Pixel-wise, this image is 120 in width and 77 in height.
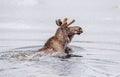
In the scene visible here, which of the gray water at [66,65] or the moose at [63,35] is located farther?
the moose at [63,35]

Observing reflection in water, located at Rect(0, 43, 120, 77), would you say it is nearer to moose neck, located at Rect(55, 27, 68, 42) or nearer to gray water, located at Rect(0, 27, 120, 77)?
gray water, located at Rect(0, 27, 120, 77)

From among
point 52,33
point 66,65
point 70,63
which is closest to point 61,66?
point 66,65

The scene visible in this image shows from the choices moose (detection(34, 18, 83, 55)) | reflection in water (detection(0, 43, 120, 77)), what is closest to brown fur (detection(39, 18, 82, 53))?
moose (detection(34, 18, 83, 55))

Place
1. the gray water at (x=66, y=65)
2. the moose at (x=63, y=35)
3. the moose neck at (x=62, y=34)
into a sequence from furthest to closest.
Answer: the moose neck at (x=62, y=34), the moose at (x=63, y=35), the gray water at (x=66, y=65)

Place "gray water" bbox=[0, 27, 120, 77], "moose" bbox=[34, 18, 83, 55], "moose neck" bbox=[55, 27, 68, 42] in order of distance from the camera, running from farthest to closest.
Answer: "moose neck" bbox=[55, 27, 68, 42] < "moose" bbox=[34, 18, 83, 55] < "gray water" bbox=[0, 27, 120, 77]

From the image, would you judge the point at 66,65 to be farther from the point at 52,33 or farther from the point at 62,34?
the point at 52,33

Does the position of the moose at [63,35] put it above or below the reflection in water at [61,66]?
above

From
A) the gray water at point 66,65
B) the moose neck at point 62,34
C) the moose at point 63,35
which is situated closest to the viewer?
the gray water at point 66,65

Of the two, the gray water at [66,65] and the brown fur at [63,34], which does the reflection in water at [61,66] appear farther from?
the brown fur at [63,34]

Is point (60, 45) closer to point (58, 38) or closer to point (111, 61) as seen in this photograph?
point (58, 38)

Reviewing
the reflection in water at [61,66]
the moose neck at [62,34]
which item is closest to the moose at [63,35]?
the moose neck at [62,34]

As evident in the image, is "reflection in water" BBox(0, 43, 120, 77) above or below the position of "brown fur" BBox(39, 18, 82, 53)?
below

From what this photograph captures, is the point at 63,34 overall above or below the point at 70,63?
above

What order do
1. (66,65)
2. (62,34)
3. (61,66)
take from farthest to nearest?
(62,34) → (66,65) → (61,66)
